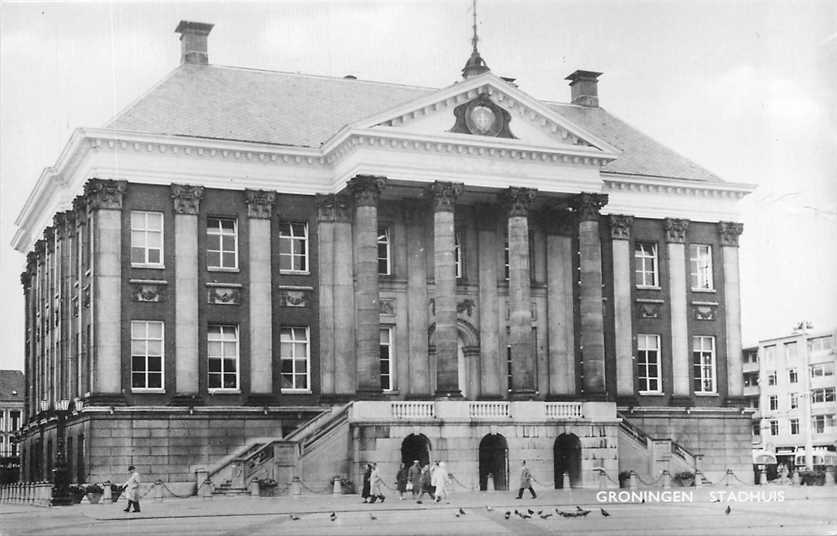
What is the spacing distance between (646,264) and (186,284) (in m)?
21.3

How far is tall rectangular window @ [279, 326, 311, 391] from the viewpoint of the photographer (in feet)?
Result: 174

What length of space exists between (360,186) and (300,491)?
11.7m

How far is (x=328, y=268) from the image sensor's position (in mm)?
53344

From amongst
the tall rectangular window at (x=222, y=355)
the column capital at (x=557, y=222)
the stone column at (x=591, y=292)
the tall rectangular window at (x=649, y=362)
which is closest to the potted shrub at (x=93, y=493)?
the tall rectangular window at (x=222, y=355)

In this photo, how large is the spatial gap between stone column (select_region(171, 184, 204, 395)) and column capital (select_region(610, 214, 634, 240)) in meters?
18.5

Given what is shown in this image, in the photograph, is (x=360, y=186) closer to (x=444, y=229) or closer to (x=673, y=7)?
(x=444, y=229)

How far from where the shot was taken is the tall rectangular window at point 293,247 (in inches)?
2101

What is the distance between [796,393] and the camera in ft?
354

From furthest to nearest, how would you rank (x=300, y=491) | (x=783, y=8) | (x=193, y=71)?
(x=193, y=71) < (x=300, y=491) < (x=783, y=8)

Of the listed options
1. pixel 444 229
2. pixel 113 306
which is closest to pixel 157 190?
pixel 113 306

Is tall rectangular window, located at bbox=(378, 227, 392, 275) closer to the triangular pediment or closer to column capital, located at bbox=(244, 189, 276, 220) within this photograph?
column capital, located at bbox=(244, 189, 276, 220)

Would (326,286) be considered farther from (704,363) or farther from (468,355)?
(704,363)

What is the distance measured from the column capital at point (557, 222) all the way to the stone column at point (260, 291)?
11941 mm

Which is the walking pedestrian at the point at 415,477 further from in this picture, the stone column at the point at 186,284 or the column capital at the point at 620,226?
the column capital at the point at 620,226
